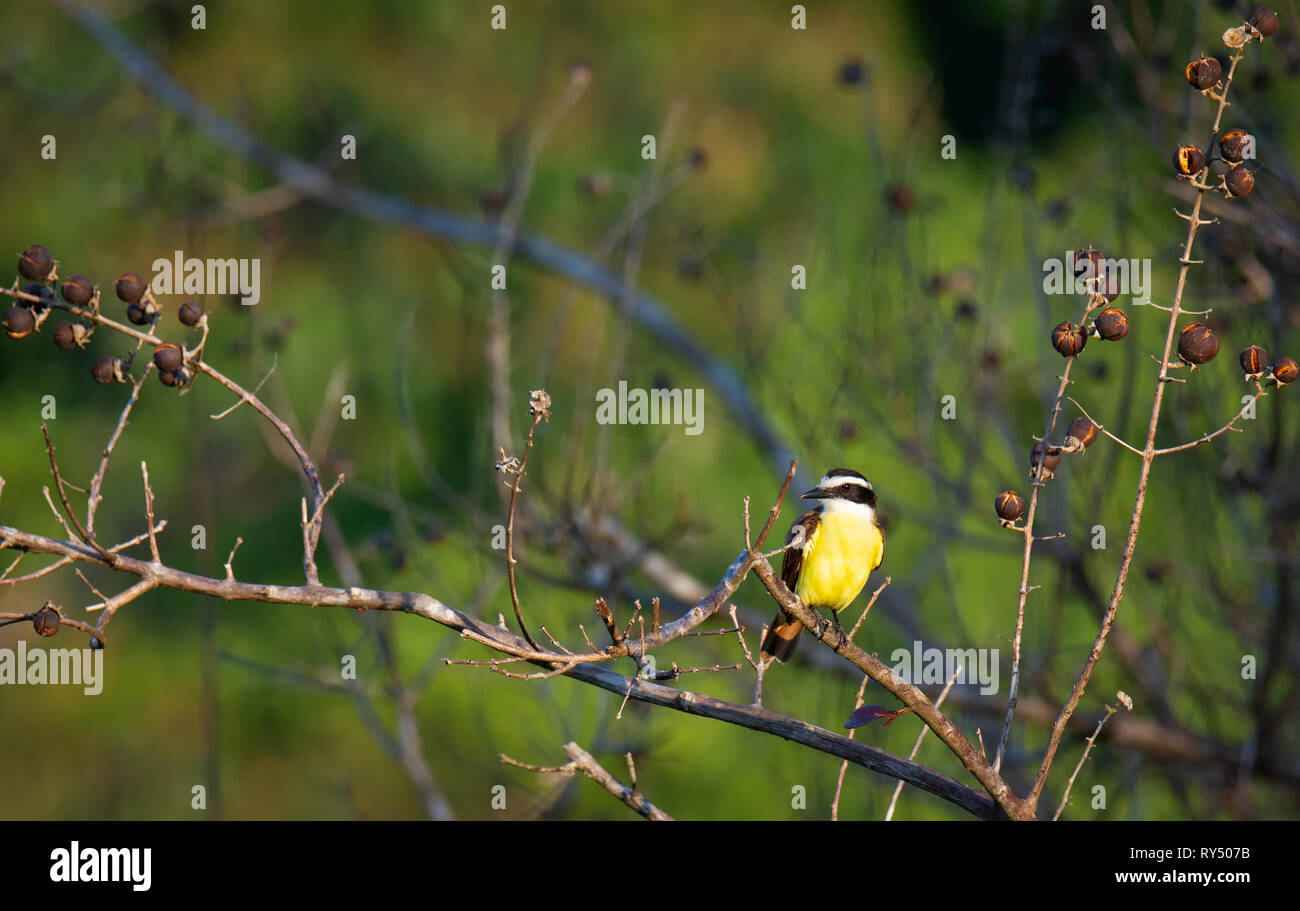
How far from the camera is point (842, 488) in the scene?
13.2ft

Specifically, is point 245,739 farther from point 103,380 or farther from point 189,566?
point 103,380

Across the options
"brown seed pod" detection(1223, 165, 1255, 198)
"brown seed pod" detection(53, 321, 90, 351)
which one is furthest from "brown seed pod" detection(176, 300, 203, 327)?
"brown seed pod" detection(1223, 165, 1255, 198)

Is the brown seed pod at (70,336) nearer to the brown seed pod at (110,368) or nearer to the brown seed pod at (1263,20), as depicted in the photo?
the brown seed pod at (110,368)

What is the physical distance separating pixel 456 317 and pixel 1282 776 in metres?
7.20

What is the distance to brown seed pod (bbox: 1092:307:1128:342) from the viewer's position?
2.24 m

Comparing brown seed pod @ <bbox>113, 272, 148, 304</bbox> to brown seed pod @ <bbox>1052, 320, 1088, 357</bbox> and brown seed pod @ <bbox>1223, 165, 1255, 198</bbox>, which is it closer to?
brown seed pod @ <bbox>1052, 320, 1088, 357</bbox>

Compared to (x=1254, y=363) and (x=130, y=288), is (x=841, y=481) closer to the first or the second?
(x=1254, y=363)

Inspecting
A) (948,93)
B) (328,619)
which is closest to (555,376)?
(948,93)

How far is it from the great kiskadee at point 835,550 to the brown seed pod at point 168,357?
7.03 feet

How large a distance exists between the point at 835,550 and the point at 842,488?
21 centimetres

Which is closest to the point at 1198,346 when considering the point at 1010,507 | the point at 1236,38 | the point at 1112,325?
the point at 1112,325

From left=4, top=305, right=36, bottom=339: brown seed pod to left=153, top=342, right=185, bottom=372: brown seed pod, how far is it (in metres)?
0.23

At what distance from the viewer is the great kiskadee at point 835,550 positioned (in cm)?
404

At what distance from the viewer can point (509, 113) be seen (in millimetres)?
11234
